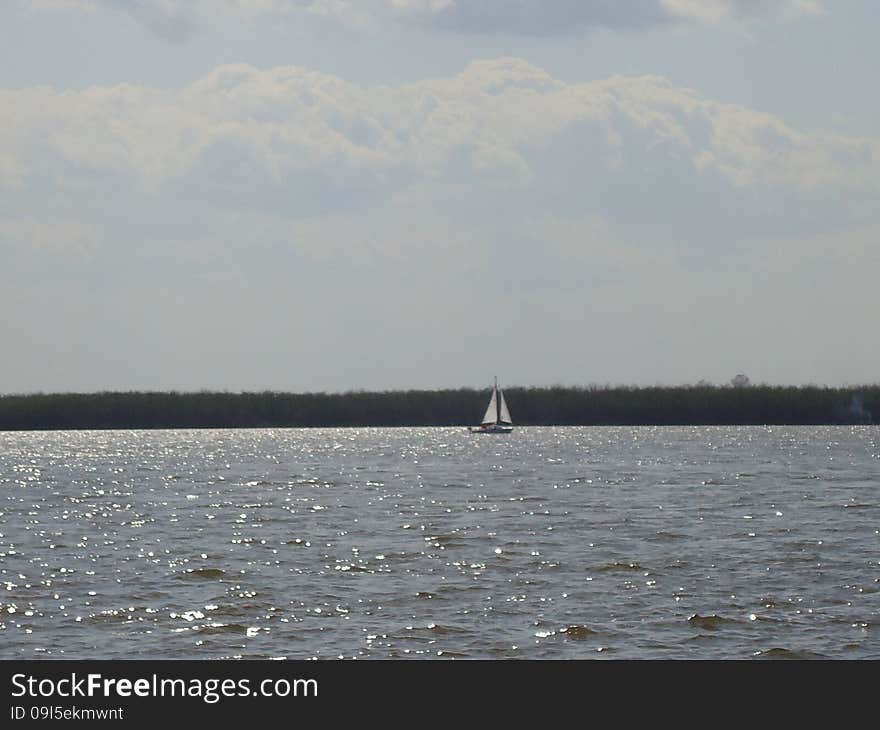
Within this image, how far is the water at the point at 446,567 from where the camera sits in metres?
20.5

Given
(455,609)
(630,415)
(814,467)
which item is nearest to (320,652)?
(455,609)

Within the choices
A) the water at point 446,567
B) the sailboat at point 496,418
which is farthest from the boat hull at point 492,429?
the water at point 446,567

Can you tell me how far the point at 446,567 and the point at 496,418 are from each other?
308ft

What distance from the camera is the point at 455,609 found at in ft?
76.3

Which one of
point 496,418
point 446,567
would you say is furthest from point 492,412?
point 446,567

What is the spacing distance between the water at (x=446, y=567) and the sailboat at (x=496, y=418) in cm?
5731

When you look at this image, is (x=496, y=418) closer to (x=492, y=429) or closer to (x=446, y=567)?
(x=492, y=429)

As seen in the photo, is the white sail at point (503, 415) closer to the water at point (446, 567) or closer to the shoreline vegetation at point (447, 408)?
the shoreline vegetation at point (447, 408)

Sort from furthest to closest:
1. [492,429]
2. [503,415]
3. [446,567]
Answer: [503,415] < [492,429] < [446,567]

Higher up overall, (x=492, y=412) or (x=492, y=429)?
(x=492, y=412)

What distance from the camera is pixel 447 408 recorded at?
14088 centimetres

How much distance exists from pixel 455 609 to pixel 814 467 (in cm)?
5136

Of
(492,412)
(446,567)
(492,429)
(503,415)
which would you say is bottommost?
(446,567)
